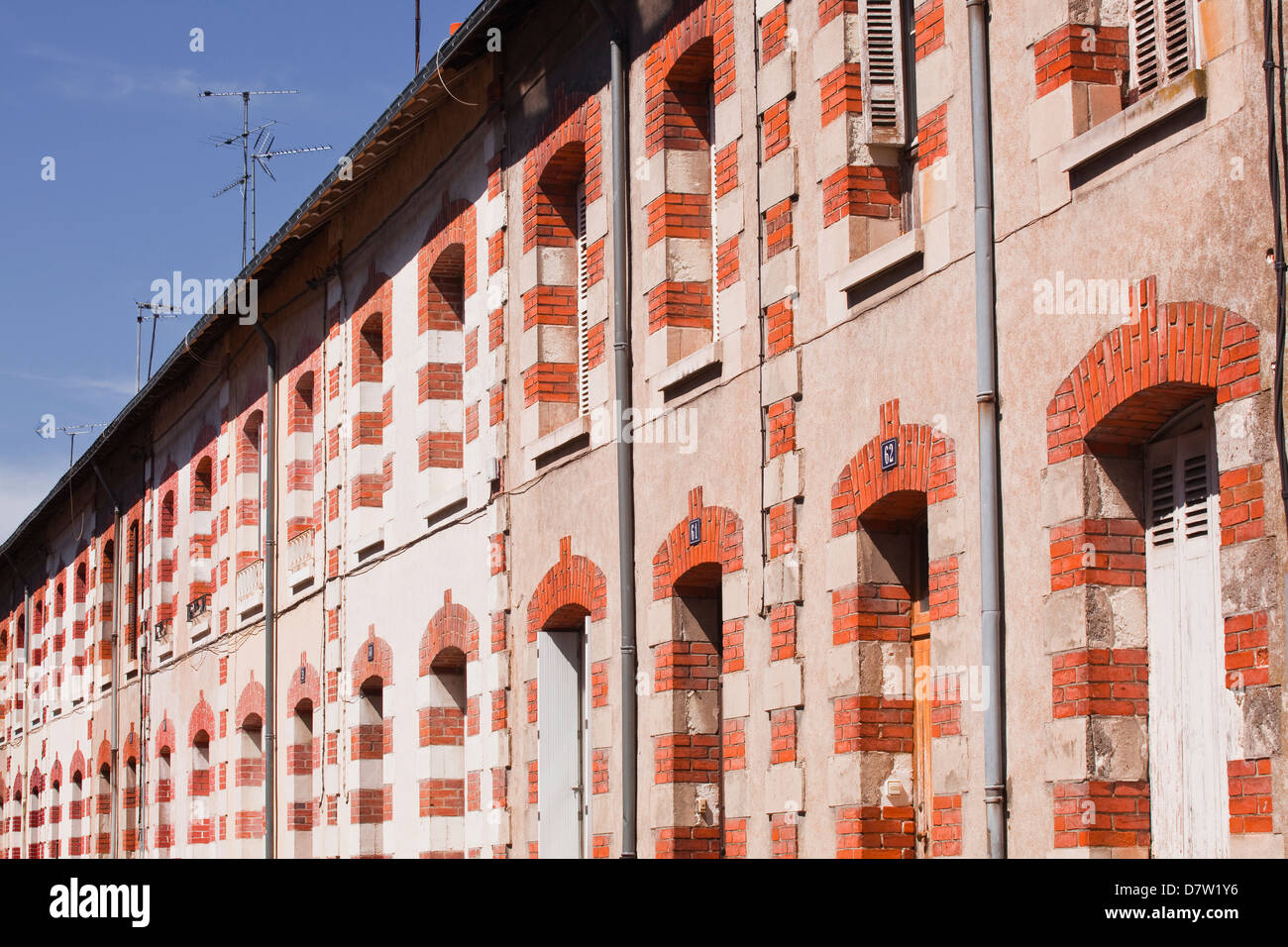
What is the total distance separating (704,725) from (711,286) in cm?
307

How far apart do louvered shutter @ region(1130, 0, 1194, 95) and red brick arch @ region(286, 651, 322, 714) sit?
46.6 feet

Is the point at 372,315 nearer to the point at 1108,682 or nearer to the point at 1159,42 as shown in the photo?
the point at 1159,42

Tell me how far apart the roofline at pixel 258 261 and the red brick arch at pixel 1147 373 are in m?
8.32

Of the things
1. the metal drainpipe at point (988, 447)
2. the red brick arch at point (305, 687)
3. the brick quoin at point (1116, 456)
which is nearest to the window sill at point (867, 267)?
the metal drainpipe at point (988, 447)

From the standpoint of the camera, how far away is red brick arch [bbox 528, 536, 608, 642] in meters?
14.5

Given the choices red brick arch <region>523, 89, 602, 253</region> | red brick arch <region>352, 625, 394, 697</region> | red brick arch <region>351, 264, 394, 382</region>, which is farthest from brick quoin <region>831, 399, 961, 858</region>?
red brick arch <region>351, 264, 394, 382</region>

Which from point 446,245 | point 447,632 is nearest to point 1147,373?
point 447,632

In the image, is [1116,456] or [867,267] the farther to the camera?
[867,267]

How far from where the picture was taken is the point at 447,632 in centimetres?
1758

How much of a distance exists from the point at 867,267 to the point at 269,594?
13856mm

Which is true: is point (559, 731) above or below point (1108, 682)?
below

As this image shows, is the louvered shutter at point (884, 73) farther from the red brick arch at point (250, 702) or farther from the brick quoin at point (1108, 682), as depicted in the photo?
the red brick arch at point (250, 702)

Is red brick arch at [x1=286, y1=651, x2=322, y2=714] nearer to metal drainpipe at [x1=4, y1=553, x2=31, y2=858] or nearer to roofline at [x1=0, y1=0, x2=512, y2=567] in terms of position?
roofline at [x1=0, y1=0, x2=512, y2=567]
